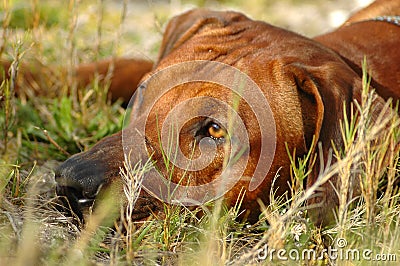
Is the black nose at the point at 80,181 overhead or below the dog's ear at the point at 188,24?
below

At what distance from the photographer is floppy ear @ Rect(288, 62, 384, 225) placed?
A: 8.15 feet

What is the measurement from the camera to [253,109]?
8.54 ft

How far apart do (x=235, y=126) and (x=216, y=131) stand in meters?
0.08

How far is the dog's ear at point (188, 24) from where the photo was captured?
3.25 meters

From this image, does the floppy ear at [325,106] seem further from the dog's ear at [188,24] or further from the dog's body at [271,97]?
the dog's ear at [188,24]

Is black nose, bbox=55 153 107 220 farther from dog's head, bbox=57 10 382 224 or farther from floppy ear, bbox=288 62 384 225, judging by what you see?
floppy ear, bbox=288 62 384 225

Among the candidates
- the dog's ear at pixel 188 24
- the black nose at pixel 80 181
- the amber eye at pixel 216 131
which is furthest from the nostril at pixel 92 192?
the dog's ear at pixel 188 24

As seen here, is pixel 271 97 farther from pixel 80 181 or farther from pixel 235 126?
pixel 80 181

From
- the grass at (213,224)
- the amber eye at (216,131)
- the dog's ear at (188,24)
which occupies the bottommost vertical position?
the grass at (213,224)

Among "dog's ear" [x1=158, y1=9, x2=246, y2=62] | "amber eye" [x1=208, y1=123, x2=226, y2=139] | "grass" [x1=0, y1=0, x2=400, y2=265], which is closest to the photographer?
"grass" [x1=0, y1=0, x2=400, y2=265]

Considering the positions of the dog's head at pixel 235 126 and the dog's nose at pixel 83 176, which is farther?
the dog's head at pixel 235 126

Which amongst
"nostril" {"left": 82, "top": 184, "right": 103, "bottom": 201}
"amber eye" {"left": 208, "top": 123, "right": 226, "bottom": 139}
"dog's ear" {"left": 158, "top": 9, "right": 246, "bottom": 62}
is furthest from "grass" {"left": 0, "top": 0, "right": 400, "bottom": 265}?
"dog's ear" {"left": 158, "top": 9, "right": 246, "bottom": 62}

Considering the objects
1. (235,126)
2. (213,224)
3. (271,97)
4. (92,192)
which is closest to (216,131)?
(235,126)

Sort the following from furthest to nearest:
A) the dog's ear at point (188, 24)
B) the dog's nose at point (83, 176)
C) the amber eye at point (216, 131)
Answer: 1. the dog's ear at point (188, 24)
2. the amber eye at point (216, 131)
3. the dog's nose at point (83, 176)
